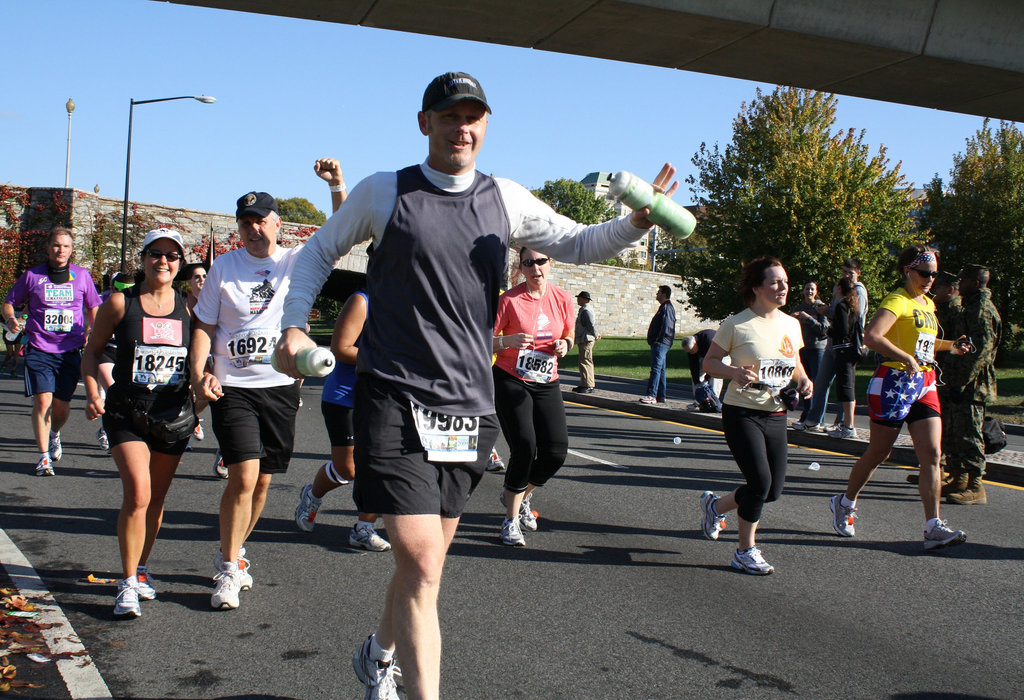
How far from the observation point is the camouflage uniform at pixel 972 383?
7785 mm

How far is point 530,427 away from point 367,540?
1.27m

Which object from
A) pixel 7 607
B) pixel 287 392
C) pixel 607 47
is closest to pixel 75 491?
pixel 7 607

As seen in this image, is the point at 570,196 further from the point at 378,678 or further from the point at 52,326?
the point at 378,678

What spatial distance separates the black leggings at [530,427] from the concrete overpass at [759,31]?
4755mm

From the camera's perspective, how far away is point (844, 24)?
31.7 ft

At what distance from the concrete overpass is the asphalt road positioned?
15.9ft

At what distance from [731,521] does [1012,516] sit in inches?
92.0

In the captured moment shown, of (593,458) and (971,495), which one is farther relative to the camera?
(593,458)

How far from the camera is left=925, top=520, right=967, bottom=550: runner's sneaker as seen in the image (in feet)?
20.0

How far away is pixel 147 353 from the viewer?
15.4ft

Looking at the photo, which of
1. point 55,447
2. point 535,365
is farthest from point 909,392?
point 55,447

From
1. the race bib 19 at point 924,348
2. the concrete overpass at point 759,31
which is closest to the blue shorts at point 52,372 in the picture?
the concrete overpass at point 759,31

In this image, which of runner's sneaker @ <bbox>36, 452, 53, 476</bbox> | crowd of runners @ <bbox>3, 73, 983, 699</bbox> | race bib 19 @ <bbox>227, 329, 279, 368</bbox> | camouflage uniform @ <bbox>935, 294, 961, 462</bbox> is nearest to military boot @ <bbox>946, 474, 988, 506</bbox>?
camouflage uniform @ <bbox>935, 294, 961, 462</bbox>

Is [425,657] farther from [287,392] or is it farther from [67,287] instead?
[67,287]
